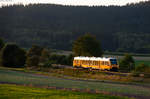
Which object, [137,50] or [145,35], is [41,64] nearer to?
[137,50]

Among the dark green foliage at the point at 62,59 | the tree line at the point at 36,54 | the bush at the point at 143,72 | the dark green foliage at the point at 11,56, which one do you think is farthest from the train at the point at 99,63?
the dark green foliage at the point at 62,59

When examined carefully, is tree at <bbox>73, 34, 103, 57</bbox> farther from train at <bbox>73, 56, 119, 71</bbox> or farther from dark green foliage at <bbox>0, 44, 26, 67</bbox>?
train at <bbox>73, 56, 119, 71</bbox>

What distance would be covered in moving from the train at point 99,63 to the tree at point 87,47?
63.2ft

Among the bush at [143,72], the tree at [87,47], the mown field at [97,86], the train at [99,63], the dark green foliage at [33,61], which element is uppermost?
the tree at [87,47]

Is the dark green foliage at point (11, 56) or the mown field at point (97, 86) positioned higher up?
the dark green foliage at point (11, 56)

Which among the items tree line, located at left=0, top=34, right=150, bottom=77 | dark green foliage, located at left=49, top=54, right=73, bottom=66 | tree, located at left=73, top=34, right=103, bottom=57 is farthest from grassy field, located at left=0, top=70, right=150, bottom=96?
dark green foliage, located at left=49, top=54, right=73, bottom=66

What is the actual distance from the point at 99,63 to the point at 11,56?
103ft

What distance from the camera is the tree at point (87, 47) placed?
8453 centimetres

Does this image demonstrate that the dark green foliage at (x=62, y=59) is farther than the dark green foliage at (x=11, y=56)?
Yes

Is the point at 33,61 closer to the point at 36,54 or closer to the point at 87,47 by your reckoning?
the point at 36,54

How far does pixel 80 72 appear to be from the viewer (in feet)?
181

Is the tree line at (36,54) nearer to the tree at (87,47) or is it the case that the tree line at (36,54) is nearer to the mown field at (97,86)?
the tree at (87,47)

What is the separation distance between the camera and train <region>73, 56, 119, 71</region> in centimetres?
5534

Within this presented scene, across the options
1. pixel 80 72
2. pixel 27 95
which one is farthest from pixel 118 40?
pixel 27 95
